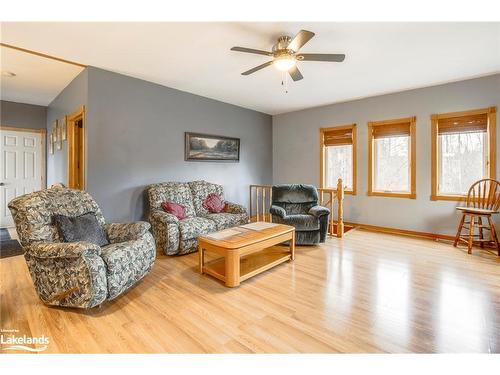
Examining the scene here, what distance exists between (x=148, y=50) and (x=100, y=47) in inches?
20.8

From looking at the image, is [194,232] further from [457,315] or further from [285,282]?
[457,315]

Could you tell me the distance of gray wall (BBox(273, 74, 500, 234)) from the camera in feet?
13.1

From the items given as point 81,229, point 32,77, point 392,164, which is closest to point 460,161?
point 392,164

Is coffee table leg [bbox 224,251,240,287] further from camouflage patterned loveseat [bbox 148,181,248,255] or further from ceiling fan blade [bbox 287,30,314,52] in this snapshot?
ceiling fan blade [bbox 287,30,314,52]

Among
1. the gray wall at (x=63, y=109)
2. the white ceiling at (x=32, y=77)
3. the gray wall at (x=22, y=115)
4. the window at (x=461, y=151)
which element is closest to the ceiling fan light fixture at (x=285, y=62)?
the gray wall at (x=63, y=109)

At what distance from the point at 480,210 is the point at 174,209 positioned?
14.2 feet

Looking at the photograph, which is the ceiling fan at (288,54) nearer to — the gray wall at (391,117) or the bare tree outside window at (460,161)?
the gray wall at (391,117)

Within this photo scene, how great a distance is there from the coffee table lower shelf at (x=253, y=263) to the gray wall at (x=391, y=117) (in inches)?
93.9

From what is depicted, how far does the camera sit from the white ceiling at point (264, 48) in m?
2.46

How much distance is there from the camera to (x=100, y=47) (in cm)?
287

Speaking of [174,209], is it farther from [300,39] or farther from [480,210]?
[480,210]

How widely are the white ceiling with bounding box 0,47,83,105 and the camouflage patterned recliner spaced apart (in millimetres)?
2043

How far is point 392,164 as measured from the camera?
4762 millimetres
